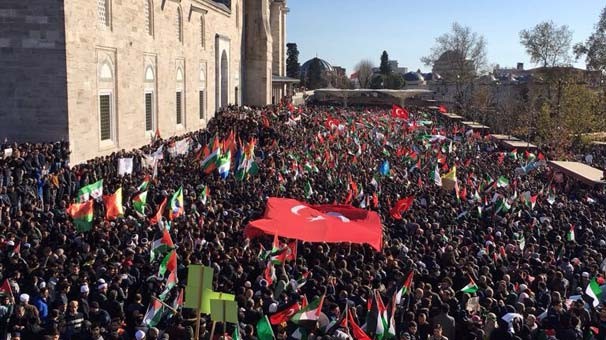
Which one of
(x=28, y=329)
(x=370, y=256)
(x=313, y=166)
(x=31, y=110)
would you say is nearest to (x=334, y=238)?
(x=370, y=256)

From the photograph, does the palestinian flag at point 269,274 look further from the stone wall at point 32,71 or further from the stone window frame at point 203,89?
the stone window frame at point 203,89

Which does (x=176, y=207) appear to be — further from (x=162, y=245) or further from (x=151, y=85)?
(x=151, y=85)

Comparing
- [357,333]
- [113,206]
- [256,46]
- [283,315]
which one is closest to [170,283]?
[283,315]

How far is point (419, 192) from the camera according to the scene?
19.5m

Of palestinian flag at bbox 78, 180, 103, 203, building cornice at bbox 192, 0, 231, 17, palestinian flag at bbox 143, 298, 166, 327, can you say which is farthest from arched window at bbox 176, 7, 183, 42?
palestinian flag at bbox 143, 298, 166, 327

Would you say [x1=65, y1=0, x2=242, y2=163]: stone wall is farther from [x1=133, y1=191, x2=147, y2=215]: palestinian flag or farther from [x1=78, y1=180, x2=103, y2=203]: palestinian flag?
[x1=133, y1=191, x2=147, y2=215]: palestinian flag

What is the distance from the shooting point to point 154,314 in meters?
9.02

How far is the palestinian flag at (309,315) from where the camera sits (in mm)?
8953

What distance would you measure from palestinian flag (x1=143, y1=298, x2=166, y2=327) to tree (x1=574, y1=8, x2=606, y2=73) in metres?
49.8

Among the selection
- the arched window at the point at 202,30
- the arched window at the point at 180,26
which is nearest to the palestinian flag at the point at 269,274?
the arched window at the point at 180,26

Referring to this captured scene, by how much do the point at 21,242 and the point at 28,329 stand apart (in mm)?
3743

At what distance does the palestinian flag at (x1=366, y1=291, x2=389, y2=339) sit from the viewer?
879 cm

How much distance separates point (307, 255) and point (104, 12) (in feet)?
51.4

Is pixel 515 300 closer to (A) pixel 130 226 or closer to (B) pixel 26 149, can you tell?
(A) pixel 130 226
